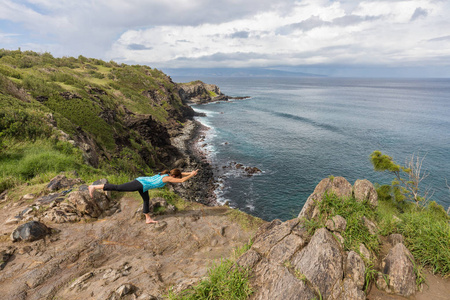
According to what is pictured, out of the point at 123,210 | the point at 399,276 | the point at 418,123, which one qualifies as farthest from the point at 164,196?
the point at 418,123

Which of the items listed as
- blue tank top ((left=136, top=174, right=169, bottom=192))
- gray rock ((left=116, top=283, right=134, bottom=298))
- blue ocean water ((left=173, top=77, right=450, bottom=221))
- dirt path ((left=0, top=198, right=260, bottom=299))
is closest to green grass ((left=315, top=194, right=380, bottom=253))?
dirt path ((left=0, top=198, right=260, bottom=299))

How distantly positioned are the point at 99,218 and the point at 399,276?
378 inches

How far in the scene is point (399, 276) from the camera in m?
4.49

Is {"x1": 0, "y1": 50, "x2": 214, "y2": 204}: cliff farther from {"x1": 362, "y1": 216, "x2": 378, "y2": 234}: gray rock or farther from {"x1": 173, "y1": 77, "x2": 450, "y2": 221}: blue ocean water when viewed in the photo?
{"x1": 362, "y1": 216, "x2": 378, "y2": 234}: gray rock

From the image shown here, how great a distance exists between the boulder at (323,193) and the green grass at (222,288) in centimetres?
248

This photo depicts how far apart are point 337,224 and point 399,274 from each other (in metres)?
1.45

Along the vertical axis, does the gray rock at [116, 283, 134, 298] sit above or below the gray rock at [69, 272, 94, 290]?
above

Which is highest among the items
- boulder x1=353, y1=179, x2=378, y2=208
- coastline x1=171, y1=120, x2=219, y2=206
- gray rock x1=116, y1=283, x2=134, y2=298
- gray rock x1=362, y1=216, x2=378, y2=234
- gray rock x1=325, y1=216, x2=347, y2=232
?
boulder x1=353, y1=179, x2=378, y2=208

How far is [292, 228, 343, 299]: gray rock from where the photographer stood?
14.4 ft

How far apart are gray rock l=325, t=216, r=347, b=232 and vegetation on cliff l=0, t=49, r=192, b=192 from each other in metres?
11.6

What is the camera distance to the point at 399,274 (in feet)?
14.8

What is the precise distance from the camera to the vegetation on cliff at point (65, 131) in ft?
39.1

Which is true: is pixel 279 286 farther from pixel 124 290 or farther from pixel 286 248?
pixel 124 290

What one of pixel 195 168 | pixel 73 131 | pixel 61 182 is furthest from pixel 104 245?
pixel 195 168
